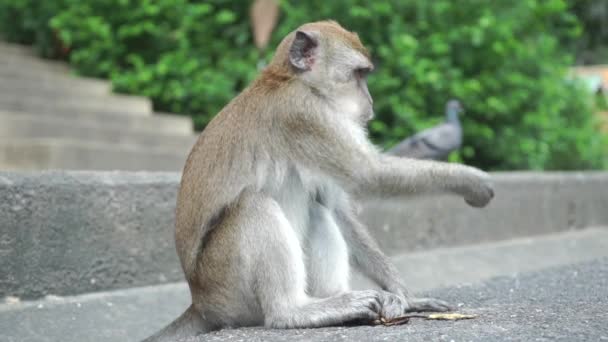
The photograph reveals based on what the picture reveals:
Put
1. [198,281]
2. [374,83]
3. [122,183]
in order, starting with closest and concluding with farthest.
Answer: [198,281] → [122,183] → [374,83]

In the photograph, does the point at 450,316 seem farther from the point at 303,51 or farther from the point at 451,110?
the point at 451,110

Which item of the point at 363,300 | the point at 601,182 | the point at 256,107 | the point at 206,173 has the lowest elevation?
the point at 601,182

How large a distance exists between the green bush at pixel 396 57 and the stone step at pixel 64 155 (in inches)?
51.8

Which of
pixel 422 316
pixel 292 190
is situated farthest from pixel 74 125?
pixel 422 316

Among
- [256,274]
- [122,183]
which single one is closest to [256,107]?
[256,274]

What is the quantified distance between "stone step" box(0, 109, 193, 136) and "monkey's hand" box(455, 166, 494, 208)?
4.76 meters

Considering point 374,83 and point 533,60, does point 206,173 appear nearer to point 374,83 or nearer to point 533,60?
point 374,83

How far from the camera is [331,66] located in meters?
3.93

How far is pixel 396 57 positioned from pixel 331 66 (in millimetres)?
4286

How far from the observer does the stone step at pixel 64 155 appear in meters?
6.79

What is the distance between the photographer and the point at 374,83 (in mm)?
8133

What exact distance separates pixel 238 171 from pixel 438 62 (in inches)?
193

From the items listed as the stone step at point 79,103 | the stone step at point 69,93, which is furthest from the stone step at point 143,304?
the stone step at point 69,93

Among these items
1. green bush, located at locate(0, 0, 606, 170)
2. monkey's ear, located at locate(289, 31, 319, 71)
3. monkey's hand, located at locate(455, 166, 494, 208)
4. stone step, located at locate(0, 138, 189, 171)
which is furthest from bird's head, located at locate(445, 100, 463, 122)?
monkey's ear, located at locate(289, 31, 319, 71)
